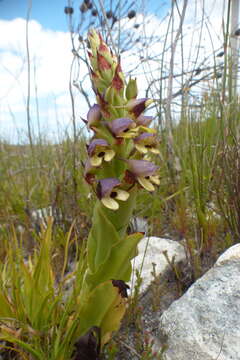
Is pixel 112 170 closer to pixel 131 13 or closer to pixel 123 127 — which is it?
pixel 123 127

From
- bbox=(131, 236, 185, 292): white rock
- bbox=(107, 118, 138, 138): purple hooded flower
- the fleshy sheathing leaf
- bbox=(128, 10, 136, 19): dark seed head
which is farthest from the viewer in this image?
bbox=(128, 10, 136, 19): dark seed head

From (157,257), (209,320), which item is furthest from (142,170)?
(157,257)

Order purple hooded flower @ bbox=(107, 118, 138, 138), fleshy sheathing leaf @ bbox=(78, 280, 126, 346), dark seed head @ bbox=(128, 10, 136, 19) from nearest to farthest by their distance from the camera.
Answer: purple hooded flower @ bbox=(107, 118, 138, 138), fleshy sheathing leaf @ bbox=(78, 280, 126, 346), dark seed head @ bbox=(128, 10, 136, 19)

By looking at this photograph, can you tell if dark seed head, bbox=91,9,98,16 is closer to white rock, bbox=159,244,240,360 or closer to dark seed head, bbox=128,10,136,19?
dark seed head, bbox=128,10,136,19

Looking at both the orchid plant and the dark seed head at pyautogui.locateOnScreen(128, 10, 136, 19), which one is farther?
the dark seed head at pyautogui.locateOnScreen(128, 10, 136, 19)

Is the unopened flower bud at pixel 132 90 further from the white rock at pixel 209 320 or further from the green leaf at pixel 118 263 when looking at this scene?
the white rock at pixel 209 320

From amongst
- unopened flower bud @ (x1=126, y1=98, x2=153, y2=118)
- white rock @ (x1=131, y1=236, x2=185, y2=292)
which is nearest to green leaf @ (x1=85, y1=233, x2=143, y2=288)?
unopened flower bud @ (x1=126, y1=98, x2=153, y2=118)
